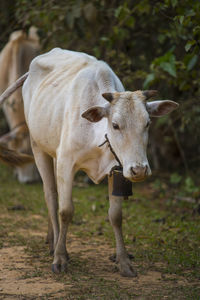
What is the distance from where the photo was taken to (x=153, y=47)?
327 inches

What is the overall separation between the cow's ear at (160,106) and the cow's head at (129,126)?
0.03 m

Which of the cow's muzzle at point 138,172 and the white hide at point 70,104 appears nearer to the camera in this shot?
the cow's muzzle at point 138,172

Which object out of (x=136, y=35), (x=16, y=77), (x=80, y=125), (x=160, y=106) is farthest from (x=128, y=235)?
(x=16, y=77)

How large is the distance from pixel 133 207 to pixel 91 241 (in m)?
1.65

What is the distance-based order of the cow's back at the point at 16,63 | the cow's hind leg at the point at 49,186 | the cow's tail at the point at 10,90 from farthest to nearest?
1. the cow's back at the point at 16,63
2. the cow's tail at the point at 10,90
3. the cow's hind leg at the point at 49,186

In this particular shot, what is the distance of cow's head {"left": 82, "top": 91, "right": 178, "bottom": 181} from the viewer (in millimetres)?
3393

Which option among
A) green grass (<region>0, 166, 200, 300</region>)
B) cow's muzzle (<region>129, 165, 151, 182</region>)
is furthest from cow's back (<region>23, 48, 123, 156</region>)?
green grass (<region>0, 166, 200, 300</region>)

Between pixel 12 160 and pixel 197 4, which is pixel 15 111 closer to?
pixel 12 160

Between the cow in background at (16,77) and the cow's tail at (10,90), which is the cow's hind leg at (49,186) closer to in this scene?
the cow's tail at (10,90)

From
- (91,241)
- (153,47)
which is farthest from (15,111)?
(91,241)

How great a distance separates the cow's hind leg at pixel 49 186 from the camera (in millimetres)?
4633

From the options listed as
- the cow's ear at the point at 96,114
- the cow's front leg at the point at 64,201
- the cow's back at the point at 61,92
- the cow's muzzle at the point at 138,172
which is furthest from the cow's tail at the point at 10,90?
the cow's muzzle at the point at 138,172

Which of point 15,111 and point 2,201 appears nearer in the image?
point 2,201

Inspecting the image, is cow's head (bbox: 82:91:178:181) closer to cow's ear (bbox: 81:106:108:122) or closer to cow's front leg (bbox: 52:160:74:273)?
cow's ear (bbox: 81:106:108:122)
